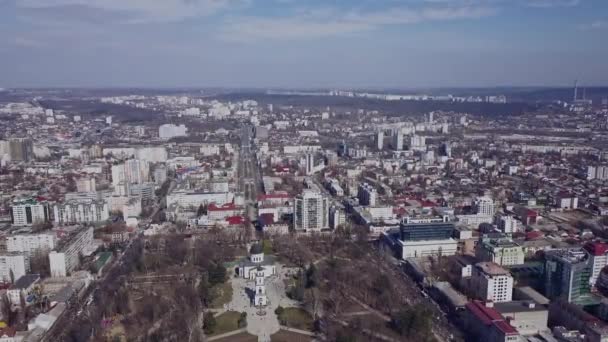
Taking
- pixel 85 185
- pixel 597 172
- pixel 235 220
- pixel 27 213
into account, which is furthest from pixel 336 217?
pixel 597 172

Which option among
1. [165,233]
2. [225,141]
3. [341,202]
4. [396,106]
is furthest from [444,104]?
[165,233]

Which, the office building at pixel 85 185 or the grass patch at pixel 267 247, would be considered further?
the office building at pixel 85 185

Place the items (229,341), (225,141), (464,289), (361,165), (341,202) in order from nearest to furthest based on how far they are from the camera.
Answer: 1. (229,341)
2. (464,289)
3. (341,202)
4. (361,165)
5. (225,141)

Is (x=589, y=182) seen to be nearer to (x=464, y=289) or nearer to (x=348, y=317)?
(x=464, y=289)

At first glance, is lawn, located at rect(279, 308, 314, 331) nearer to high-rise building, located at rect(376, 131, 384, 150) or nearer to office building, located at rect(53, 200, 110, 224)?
office building, located at rect(53, 200, 110, 224)

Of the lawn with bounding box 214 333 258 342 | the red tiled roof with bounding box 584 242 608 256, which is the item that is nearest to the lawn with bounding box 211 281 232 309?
the lawn with bounding box 214 333 258 342

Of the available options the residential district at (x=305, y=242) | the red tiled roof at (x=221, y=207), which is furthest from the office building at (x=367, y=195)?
the red tiled roof at (x=221, y=207)

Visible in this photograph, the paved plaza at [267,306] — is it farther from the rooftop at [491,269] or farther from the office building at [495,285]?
the rooftop at [491,269]

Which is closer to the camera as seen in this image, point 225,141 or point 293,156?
point 293,156
